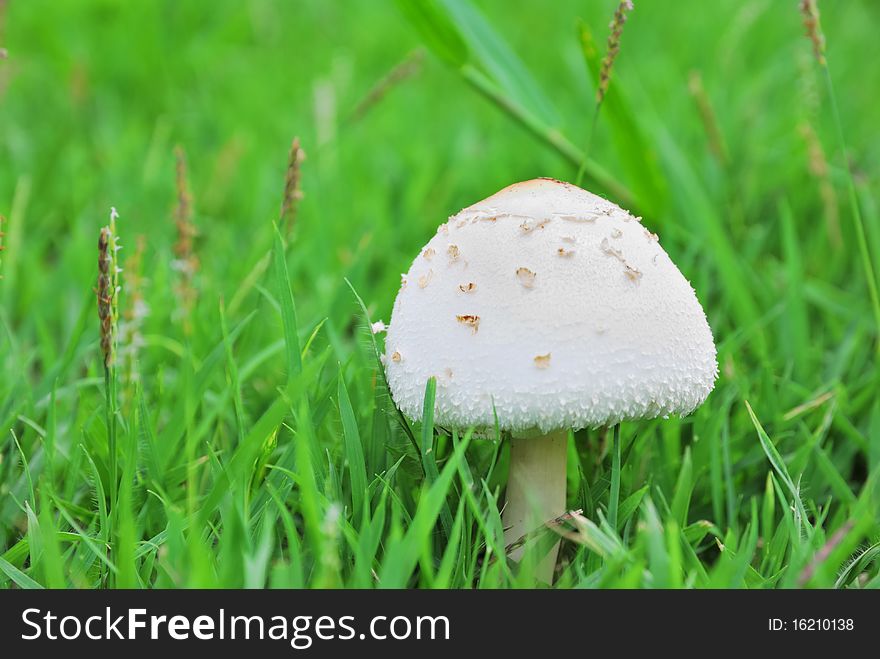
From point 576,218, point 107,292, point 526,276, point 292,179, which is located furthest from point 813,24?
point 107,292

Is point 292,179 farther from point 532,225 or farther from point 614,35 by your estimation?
point 614,35

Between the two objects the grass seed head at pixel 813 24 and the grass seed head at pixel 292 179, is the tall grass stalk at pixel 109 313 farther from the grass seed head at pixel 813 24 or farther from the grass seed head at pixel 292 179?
the grass seed head at pixel 813 24

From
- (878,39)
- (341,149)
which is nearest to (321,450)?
(341,149)

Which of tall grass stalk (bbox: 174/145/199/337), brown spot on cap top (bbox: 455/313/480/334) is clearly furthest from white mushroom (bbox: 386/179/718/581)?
tall grass stalk (bbox: 174/145/199/337)

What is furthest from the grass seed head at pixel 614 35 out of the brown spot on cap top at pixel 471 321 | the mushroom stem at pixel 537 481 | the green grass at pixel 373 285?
the mushroom stem at pixel 537 481
